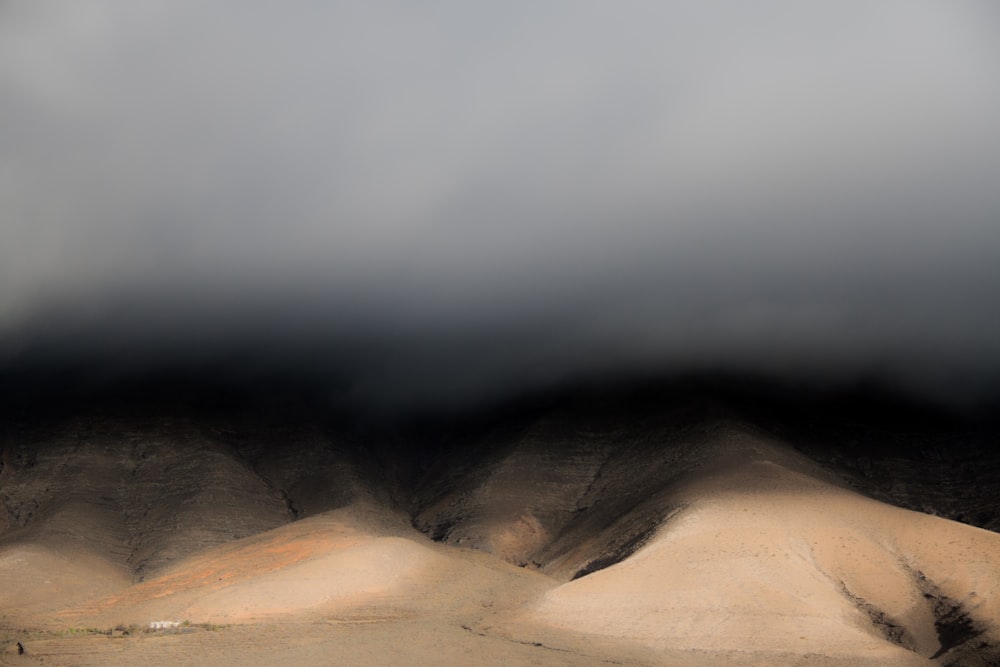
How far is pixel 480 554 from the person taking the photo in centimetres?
7144

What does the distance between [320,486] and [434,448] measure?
25092 millimetres

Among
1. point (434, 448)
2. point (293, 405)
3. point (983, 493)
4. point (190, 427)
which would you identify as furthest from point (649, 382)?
point (190, 427)

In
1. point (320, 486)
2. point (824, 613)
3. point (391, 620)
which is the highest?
point (824, 613)

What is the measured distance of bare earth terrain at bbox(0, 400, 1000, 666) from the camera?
140 ft

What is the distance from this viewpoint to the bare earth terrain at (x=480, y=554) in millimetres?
42688

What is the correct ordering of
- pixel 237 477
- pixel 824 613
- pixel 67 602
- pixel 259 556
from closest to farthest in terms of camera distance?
pixel 824 613 < pixel 67 602 < pixel 259 556 < pixel 237 477

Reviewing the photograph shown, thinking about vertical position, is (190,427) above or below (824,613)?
below

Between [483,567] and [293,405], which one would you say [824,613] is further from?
[293,405]

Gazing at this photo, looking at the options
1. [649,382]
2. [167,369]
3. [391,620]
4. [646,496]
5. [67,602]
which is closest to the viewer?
[391,620]

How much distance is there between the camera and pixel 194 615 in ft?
164

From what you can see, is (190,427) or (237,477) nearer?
(237,477)

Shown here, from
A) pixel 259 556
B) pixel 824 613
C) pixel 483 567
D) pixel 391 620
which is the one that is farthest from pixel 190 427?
pixel 824 613

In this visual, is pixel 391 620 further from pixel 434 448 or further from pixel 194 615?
pixel 434 448

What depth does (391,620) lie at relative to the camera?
160ft
